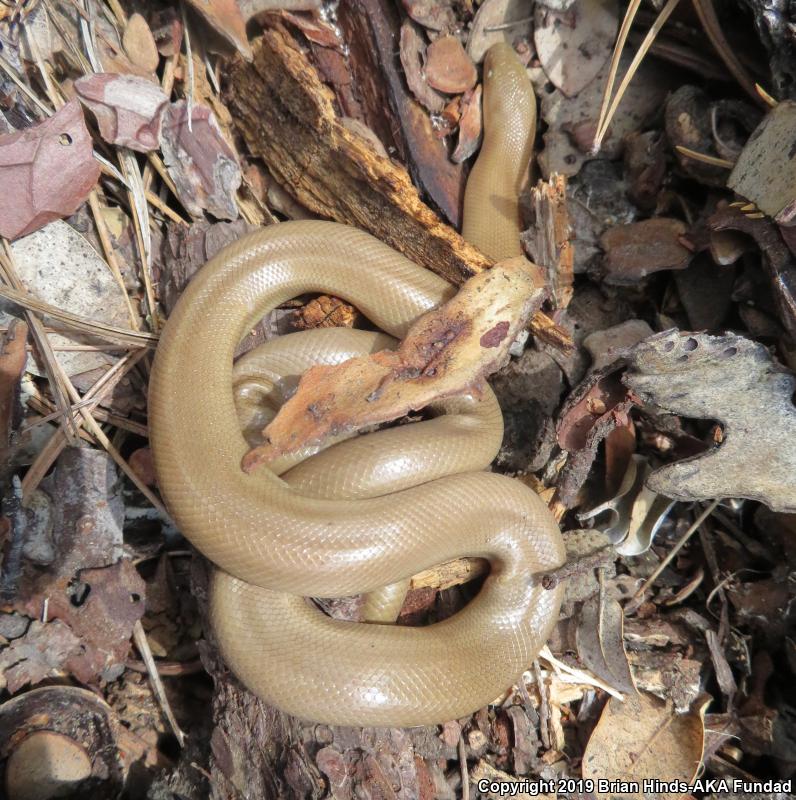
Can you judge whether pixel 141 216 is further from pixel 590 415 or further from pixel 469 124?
pixel 590 415

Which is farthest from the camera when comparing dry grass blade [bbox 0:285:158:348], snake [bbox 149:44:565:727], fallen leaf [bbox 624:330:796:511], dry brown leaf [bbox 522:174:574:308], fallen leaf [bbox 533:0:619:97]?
fallen leaf [bbox 533:0:619:97]

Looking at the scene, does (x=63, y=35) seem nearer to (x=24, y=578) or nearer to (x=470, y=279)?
(x=470, y=279)

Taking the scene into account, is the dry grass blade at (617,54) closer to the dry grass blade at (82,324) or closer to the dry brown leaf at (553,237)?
the dry brown leaf at (553,237)

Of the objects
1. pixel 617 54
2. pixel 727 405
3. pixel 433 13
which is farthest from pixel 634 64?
pixel 727 405

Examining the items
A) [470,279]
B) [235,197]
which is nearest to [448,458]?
[470,279]

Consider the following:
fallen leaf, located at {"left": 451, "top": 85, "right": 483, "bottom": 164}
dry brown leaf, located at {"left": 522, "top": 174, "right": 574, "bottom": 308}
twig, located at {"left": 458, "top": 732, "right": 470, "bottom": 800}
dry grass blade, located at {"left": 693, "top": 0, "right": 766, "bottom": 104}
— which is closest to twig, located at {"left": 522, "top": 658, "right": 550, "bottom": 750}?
twig, located at {"left": 458, "top": 732, "right": 470, "bottom": 800}

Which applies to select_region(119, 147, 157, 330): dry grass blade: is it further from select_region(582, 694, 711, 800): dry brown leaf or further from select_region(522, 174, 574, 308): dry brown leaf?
Result: select_region(582, 694, 711, 800): dry brown leaf
